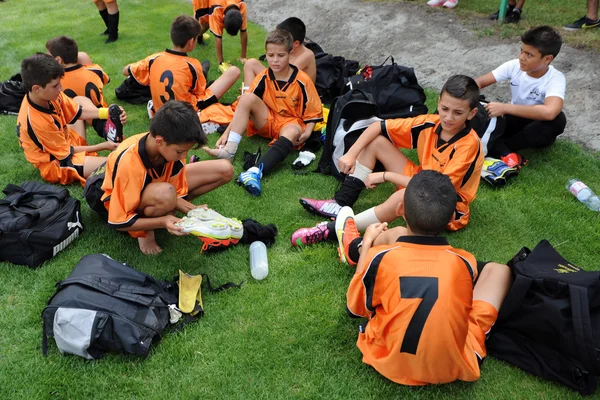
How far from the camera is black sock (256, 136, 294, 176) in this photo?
437 centimetres

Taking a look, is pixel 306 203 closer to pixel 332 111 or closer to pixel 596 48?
pixel 332 111

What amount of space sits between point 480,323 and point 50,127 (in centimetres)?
354

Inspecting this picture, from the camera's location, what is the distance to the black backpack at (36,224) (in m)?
3.16

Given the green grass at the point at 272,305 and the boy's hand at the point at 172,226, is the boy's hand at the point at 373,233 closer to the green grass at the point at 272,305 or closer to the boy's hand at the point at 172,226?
the green grass at the point at 272,305

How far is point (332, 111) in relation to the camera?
438 cm

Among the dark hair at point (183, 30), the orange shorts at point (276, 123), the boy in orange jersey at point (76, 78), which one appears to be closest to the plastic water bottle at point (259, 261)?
the orange shorts at point (276, 123)

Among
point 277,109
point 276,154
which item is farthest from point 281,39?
point 276,154

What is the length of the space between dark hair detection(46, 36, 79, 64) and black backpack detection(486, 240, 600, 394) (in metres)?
4.54

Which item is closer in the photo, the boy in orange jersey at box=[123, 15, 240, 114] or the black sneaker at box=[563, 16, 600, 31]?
the boy in orange jersey at box=[123, 15, 240, 114]

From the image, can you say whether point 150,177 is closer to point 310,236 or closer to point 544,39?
point 310,236

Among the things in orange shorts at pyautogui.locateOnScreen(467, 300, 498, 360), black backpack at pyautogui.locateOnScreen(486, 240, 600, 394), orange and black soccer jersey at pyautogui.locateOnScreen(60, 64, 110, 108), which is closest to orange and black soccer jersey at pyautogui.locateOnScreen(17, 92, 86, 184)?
orange and black soccer jersey at pyautogui.locateOnScreen(60, 64, 110, 108)

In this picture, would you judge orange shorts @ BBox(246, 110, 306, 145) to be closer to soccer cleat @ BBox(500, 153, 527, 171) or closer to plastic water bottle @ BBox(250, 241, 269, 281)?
plastic water bottle @ BBox(250, 241, 269, 281)

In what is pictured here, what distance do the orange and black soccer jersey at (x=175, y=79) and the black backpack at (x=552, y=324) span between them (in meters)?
3.71

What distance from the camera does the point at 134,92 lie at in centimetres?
580
